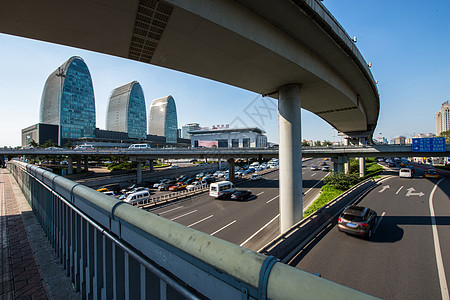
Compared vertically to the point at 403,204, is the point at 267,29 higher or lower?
higher

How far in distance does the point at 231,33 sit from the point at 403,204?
59.8 ft

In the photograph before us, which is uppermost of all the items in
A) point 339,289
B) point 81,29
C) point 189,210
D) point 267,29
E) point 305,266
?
point 267,29

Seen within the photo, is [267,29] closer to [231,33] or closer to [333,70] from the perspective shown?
[231,33]

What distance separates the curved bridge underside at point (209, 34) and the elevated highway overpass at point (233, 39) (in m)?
0.03

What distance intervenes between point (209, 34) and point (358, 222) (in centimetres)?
1071

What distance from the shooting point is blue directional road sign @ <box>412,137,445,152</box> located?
2420 cm

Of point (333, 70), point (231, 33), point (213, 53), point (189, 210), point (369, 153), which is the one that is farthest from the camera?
point (369, 153)

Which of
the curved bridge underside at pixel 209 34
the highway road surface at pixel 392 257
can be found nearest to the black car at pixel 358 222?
the highway road surface at pixel 392 257

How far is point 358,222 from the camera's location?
959cm

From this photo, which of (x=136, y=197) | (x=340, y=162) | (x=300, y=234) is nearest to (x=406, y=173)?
(x=340, y=162)

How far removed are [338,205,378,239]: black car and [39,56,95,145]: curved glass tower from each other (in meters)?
116

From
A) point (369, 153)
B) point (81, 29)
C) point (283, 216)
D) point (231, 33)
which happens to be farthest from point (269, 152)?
point (81, 29)

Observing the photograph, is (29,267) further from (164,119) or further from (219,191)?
(164,119)

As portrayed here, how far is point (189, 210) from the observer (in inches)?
731
